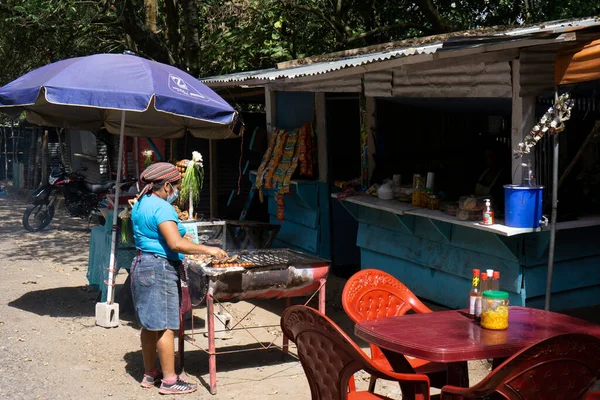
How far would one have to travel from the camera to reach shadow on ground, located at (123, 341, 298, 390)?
625 centimetres

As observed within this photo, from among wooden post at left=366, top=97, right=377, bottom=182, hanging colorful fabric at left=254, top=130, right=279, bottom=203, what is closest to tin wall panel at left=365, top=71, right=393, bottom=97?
wooden post at left=366, top=97, right=377, bottom=182

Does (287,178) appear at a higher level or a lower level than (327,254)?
higher

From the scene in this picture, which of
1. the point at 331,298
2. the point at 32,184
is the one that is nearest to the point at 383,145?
the point at 331,298

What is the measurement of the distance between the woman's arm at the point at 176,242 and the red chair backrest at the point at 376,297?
1.23 metres

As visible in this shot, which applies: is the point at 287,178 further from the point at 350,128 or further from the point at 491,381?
the point at 491,381

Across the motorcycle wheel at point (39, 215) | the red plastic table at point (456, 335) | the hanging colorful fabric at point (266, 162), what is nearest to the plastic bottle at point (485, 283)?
the red plastic table at point (456, 335)

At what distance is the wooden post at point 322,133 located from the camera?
29.8ft

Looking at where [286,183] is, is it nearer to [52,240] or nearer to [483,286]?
[483,286]

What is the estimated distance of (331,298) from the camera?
28.2 ft

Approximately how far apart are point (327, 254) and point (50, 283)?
3.54 meters

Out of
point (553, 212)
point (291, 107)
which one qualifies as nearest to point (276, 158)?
point (291, 107)

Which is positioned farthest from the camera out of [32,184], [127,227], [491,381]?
[32,184]

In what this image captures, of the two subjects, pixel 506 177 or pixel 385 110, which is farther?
pixel 385 110

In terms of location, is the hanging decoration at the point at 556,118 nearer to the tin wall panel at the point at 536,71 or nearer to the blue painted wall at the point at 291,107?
the tin wall panel at the point at 536,71
